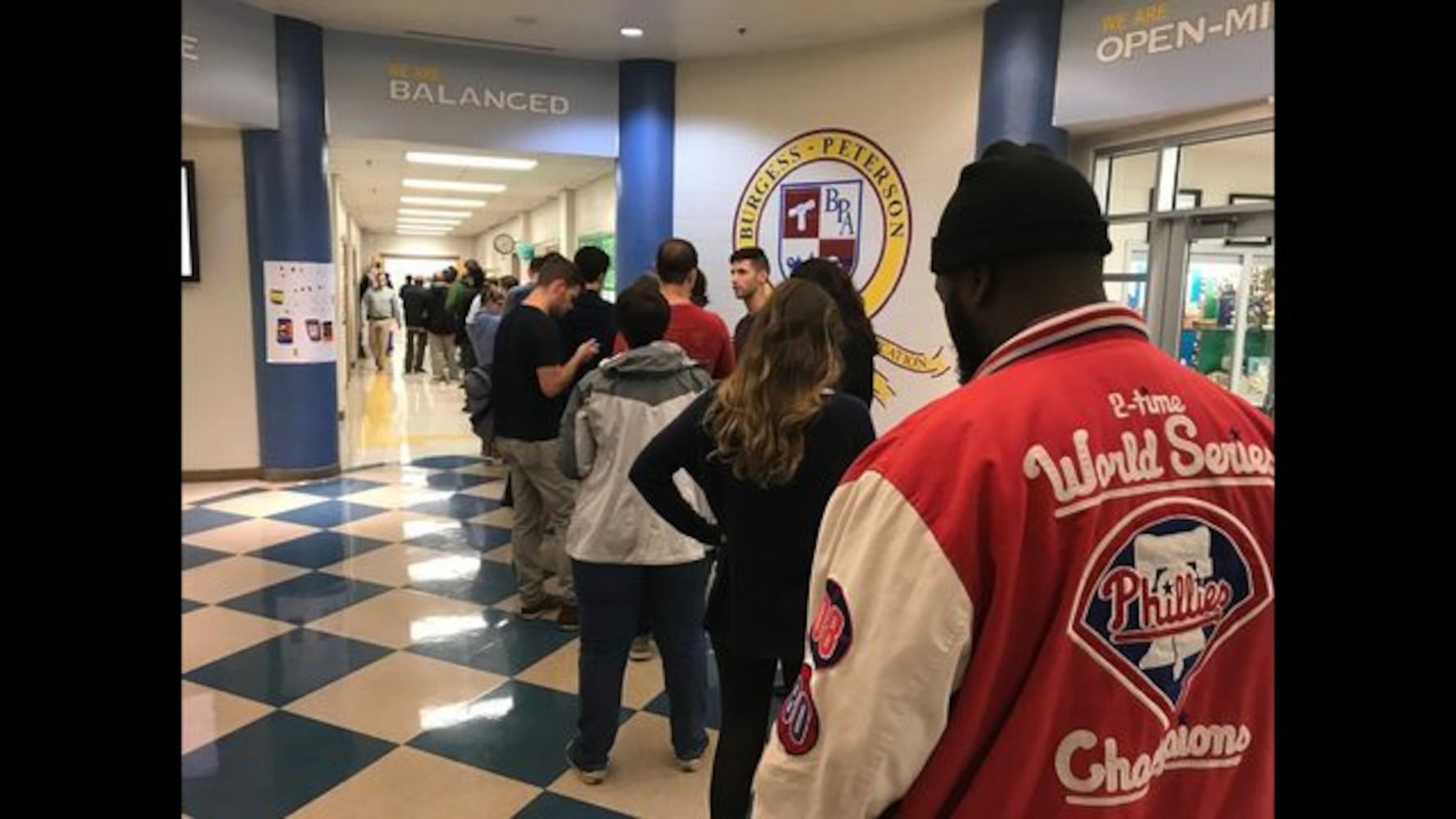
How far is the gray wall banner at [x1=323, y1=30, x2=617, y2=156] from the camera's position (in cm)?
682

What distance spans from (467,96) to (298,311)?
7.18ft

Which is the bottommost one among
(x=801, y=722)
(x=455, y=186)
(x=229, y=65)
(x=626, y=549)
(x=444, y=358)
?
(x=626, y=549)

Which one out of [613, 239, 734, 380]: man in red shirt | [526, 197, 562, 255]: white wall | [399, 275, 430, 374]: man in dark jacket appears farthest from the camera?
[399, 275, 430, 374]: man in dark jacket

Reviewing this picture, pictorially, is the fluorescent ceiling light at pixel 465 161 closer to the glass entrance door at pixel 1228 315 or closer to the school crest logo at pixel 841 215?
the school crest logo at pixel 841 215

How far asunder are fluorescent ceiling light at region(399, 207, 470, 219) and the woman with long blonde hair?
52.7 ft

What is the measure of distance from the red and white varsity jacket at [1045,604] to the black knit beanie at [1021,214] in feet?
0.25

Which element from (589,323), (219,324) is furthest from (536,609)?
(219,324)

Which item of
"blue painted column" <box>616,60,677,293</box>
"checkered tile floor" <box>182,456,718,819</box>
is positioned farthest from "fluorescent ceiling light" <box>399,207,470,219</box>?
"checkered tile floor" <box>182,456,718,819</box>

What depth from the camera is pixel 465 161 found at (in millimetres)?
10438

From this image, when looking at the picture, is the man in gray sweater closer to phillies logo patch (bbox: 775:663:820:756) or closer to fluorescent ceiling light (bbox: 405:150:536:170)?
fluorescent ceiling light (bbox: 405:150:536:170)

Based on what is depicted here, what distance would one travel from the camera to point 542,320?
3.56 m

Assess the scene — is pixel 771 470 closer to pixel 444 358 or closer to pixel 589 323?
pixel 589 323

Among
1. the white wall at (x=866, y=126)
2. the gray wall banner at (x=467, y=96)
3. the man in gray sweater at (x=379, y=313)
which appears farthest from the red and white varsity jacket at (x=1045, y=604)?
the man in gray sweater at (x=379, y=313)

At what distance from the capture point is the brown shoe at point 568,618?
3850mm
